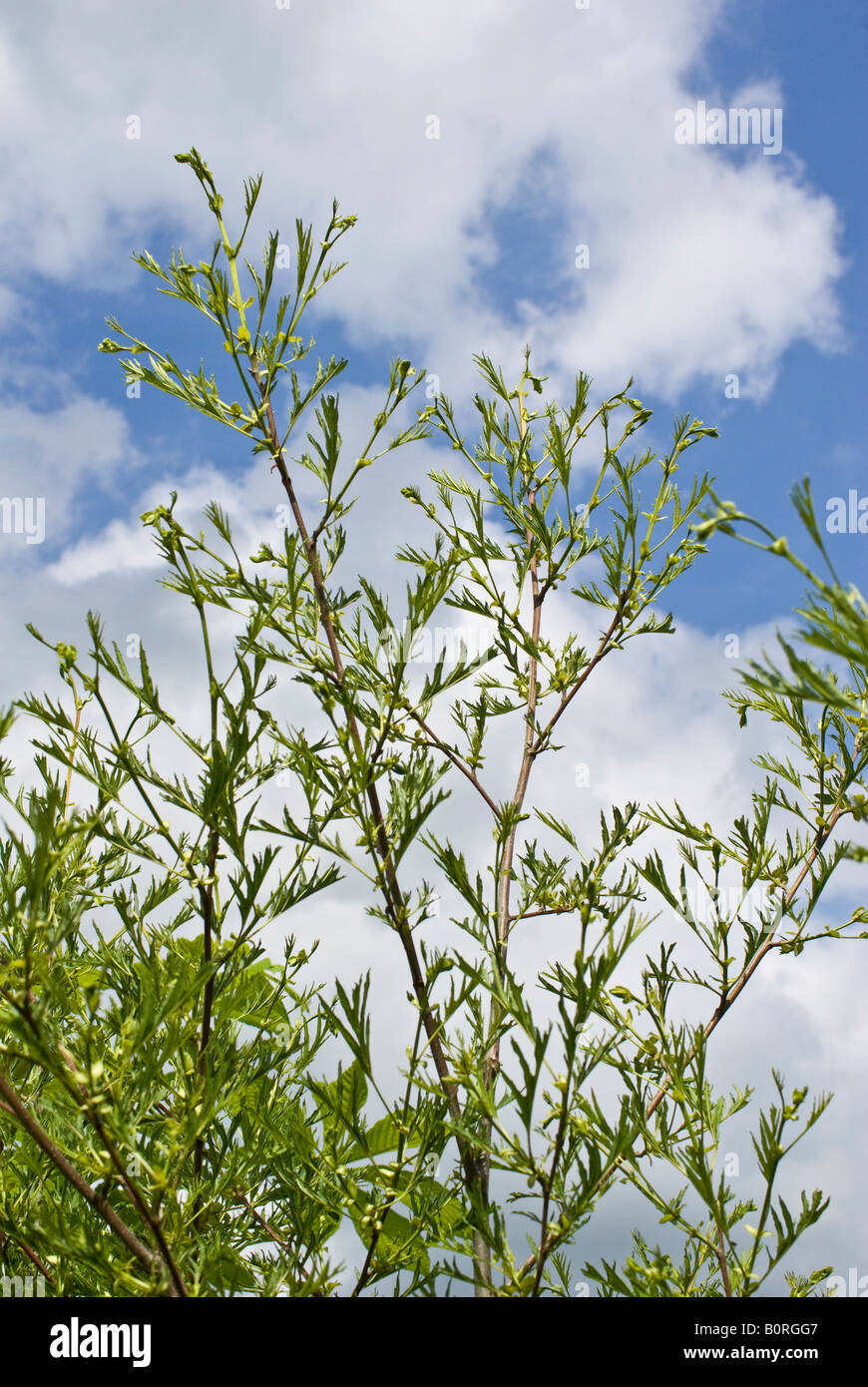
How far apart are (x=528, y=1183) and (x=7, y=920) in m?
0.97

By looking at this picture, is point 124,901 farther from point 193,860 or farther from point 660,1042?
point 660,1042

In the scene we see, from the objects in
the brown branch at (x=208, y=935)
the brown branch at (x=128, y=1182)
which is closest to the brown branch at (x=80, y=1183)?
the brown branch at (x=128, y=1182)

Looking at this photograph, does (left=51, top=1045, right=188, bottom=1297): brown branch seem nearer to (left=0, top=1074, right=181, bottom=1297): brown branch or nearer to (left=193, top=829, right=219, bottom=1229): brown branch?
(left=0, top=1074, right=181, bottom=1297): brown branch

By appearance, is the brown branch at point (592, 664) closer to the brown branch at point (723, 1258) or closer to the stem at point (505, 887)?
the stem at point (505, 887)

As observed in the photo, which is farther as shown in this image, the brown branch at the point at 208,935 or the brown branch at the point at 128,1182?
the brown branch at the point at 208,935

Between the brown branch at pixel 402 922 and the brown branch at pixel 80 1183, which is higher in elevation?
the brown branch at pixel 402 922

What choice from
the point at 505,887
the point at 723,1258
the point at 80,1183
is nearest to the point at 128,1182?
the point at 80,1183

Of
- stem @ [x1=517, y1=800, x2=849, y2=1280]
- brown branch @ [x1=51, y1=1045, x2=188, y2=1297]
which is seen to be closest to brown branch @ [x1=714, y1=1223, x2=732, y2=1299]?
stem @ [x1=517, y1=800, x2=849, y2=1280]

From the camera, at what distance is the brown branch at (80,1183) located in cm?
116

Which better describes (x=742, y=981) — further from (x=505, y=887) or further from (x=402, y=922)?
(x=402, y=922)

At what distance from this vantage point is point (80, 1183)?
1.21 m

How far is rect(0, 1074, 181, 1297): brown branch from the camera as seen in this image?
1.16m
